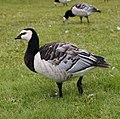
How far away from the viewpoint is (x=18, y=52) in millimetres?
11898

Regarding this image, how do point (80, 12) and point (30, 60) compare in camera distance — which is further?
point (80, 12)

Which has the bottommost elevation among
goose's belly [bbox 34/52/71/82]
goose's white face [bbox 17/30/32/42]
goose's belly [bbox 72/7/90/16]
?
goose's belly [bbox 72/7/90/16]

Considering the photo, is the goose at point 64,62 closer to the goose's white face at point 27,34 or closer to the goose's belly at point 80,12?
the goose's white face at point 27,34

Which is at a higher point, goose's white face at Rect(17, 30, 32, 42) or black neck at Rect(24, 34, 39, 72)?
goose's white face at Rect(17, 30, 32, 42)

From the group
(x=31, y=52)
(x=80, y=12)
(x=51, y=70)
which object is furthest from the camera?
(x=80, y=12)

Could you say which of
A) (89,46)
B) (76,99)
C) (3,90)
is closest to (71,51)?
(76,99)

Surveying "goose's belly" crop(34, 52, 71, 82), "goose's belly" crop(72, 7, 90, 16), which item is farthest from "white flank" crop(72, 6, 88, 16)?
"goose's belly" crop(34, 52, 71, 82)

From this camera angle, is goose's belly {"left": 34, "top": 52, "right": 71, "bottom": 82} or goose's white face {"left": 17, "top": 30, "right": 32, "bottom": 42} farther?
goose's white face {"left": 17, "top": 30, "right": 32, "bottom": 42}

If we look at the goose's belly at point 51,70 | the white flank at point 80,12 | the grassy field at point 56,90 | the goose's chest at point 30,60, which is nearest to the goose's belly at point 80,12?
the white flank at point 80,12

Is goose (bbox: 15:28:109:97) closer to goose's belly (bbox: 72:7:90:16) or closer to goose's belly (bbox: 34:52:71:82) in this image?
goose's belly (bbox: 34:52:71:82)

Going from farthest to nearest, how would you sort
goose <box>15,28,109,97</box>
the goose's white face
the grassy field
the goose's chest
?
the goose's white face, the goose's chest, goose <box>15,28,109,97</box>, the grassy field

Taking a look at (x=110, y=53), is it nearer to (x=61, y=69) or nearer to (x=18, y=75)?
(x=18, y=75)

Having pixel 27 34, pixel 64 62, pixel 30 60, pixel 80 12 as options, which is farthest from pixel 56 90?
pixel 80 12

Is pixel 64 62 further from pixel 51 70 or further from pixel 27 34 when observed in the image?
pixel 27 34
